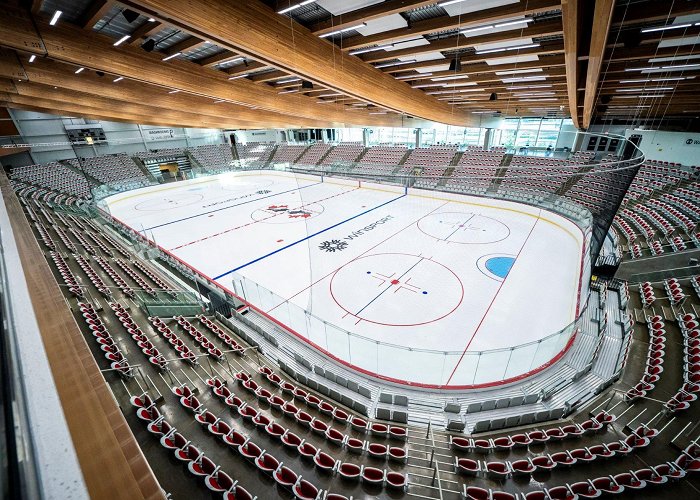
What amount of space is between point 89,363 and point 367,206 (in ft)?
60.6

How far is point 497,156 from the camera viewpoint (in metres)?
22.2

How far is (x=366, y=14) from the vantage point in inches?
210

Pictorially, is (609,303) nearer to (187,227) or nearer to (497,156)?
(497,156)

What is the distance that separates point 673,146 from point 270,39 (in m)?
26.5

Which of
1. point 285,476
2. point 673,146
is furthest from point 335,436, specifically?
point 673,146

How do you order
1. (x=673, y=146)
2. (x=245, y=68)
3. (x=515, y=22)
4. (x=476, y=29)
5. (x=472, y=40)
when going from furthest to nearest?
(x=673, y=146), (x=245, y=68), (x=472, y=40), (x=476, y=29), (x=515, y=22)

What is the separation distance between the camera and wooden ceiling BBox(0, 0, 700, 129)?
5.11 meters

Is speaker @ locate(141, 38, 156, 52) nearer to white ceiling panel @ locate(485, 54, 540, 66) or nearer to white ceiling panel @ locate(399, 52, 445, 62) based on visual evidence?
white ceiling panel @ locate(399, 52, 445, 62)

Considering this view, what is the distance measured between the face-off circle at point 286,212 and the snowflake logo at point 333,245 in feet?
12.3

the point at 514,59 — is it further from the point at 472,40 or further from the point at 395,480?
the point at 395,480

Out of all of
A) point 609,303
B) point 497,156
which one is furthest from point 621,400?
point 497,156

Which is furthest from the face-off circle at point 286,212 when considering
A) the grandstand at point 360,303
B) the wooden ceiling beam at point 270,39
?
the wooden ceiling beam at point 270,39

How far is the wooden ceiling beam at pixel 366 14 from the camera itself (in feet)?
15.8

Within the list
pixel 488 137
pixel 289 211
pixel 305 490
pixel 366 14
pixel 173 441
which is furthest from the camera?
pixel 488 137
